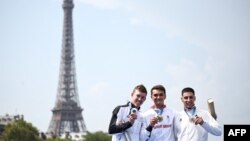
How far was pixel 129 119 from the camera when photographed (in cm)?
1137

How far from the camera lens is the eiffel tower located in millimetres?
143250

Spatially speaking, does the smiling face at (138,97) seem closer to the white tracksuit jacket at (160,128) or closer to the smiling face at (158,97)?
A: the smiling face at (158,97)

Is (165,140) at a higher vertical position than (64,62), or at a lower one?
lower

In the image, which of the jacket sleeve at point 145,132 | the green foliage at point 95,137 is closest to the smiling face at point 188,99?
the jacket sleeve at point 145,132

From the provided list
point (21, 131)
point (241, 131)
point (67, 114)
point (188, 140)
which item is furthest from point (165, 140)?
point (67, 114)

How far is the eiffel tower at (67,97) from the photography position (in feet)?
470

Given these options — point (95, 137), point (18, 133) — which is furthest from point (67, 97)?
point (18, 133)

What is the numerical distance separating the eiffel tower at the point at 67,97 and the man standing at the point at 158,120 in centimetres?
13104

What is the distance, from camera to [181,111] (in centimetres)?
1229

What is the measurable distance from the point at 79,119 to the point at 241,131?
13322 cm

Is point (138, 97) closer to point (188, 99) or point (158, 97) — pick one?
point (158, 97)

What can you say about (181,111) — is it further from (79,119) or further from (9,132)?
(79,119)

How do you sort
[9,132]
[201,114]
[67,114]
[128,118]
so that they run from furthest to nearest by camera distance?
[67,114]
[9,132]
[201,114]
[128,118]

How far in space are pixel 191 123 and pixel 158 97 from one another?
885mm
